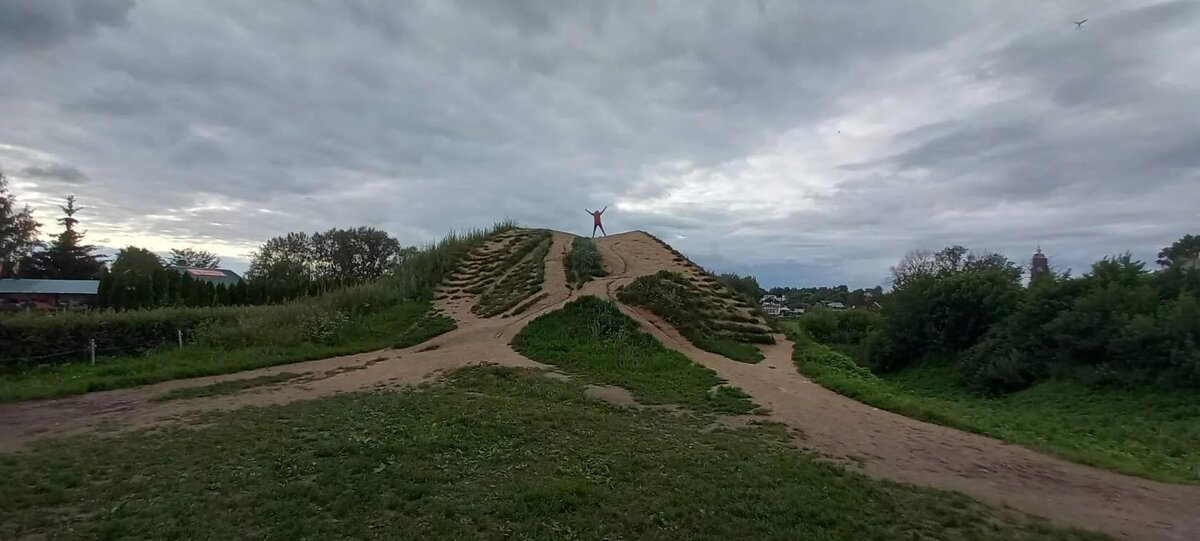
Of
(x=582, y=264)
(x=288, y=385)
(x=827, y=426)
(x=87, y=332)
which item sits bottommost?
(x=827, y=426)

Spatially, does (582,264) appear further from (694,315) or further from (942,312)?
(942,312)

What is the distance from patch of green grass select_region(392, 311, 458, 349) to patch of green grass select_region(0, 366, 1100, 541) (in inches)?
276

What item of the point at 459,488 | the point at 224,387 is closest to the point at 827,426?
the point at 459,488

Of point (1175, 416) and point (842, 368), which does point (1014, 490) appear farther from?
point (842, 368)

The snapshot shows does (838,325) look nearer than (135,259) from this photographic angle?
Yes

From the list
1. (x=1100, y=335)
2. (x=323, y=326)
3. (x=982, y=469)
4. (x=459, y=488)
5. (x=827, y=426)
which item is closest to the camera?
(x=459, y=488)

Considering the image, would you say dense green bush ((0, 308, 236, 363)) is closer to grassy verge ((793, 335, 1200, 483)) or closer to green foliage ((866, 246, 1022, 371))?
grassy verge ((793, 335, 1200, 483))

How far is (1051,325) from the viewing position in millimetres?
11750

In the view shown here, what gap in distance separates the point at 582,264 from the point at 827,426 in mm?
11830

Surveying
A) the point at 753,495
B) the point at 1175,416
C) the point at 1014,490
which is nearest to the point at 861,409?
the point at 1014,490

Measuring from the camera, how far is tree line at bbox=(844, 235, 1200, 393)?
10.0m

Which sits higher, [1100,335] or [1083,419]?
[1100,335]

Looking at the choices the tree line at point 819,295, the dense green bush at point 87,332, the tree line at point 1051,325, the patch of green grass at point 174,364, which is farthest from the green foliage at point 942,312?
the tree line at point 819,295

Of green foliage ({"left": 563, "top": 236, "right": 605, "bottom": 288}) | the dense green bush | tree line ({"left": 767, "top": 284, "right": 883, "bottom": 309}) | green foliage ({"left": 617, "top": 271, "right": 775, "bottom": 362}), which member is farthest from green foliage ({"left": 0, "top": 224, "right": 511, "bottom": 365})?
tree line ({"left": 767, "top": 284, "right": 883, "bottom": 309})
